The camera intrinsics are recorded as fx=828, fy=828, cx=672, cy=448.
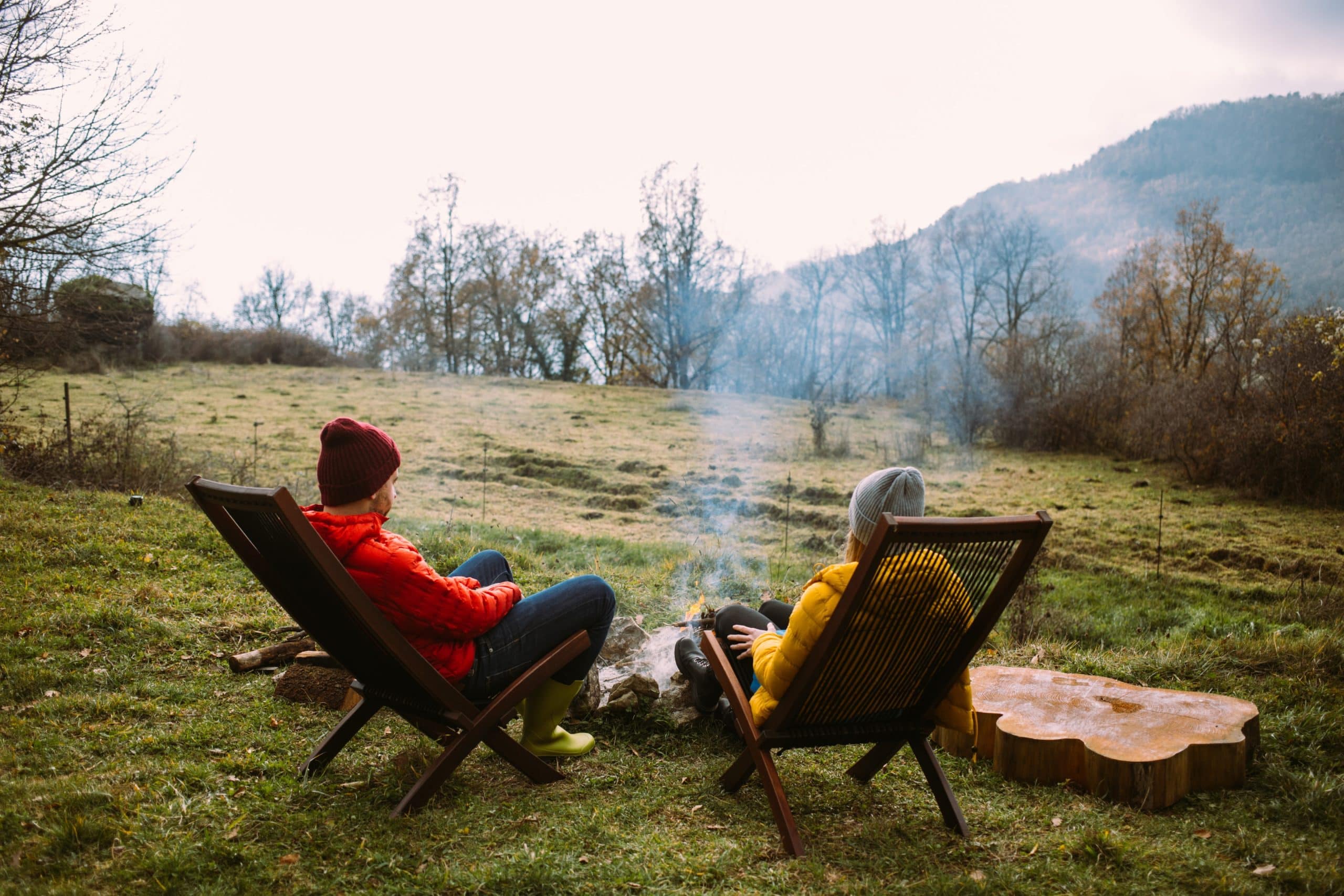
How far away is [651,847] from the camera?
8.77 feet

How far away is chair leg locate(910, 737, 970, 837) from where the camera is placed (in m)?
2.84

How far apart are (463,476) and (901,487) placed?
39.2 feet

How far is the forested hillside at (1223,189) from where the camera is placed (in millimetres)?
29312

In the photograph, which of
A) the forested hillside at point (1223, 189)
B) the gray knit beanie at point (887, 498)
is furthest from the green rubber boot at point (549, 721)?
the forested hillside at point (1223, 189)

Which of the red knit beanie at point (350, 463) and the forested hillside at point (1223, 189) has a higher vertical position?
the forested hillside at point (1223, 189)

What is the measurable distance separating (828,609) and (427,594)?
1343 millimetres

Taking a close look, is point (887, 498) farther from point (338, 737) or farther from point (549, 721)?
point (338, 737)

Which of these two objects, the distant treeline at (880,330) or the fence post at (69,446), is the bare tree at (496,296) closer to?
the distant treeline at (880,330)

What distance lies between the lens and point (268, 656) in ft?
14.6

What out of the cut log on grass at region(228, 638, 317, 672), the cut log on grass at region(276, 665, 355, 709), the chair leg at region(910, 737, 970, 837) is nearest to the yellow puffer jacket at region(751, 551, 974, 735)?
the chair leg at region(910, 737, 970, 837)

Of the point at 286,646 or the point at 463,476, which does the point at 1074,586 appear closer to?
the point at 286,646

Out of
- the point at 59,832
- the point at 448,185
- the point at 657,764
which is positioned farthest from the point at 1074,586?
the point at 448,185

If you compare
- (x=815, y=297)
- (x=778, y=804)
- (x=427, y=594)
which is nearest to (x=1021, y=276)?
(x=815, y=297)

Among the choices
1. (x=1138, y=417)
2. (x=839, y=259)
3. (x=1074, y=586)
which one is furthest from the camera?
(x=839, y=259)
